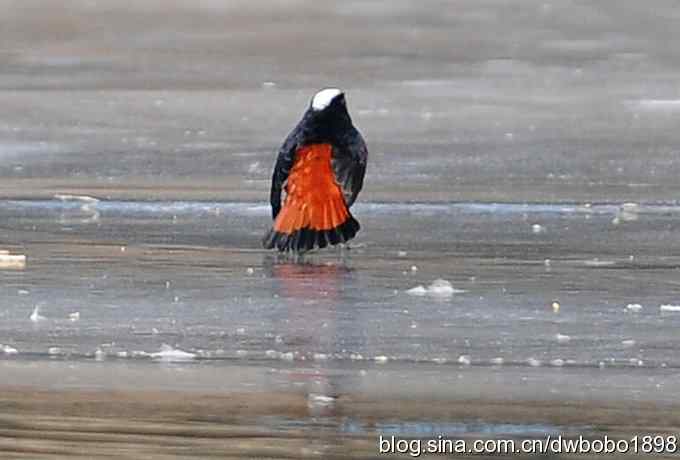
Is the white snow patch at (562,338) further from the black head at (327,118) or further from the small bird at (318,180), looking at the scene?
the black head at (327,118)

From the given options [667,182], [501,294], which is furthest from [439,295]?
[667,182]

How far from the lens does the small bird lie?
31.5 feet

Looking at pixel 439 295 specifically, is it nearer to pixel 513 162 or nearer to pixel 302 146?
pixel 302 146

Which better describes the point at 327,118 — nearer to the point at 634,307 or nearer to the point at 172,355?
the point at 634,307

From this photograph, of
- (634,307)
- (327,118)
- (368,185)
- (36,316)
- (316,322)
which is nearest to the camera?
(316,322)

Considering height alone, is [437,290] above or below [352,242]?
below

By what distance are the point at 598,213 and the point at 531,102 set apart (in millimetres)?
3242

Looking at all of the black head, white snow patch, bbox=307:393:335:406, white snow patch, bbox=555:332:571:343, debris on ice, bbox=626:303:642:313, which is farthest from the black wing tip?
white snow patch, bbox=307:393:335:406

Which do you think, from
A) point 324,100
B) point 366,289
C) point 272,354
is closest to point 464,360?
point 272,354

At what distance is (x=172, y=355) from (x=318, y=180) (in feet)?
9.26

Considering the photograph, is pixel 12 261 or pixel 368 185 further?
pixel 368 185

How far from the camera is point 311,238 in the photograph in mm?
9617

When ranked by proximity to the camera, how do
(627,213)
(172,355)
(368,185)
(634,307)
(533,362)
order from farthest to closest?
(368,185) < (627,213) < (634,307) < (172,355) < (533,362)

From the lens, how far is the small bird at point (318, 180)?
9609mm
